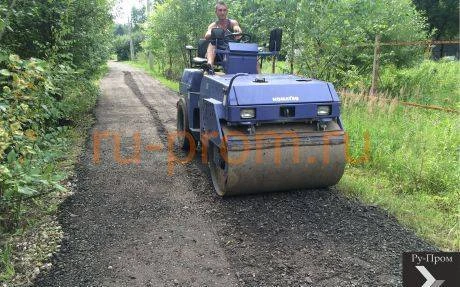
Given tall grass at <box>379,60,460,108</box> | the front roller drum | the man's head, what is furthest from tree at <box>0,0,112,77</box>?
tall grass at <box>379,60,460,108</box>

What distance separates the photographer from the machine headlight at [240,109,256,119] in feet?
14.7

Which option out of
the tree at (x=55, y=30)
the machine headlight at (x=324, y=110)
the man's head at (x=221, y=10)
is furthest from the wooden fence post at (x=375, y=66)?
the tree at (x=55, y=30)

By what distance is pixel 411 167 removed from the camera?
5.40 m

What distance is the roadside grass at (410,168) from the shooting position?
14.5 feet

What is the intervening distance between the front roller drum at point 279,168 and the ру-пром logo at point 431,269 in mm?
1504

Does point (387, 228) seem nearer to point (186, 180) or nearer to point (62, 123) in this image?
point (186, 180)

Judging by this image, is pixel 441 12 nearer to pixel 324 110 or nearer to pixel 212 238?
pixel 324 110

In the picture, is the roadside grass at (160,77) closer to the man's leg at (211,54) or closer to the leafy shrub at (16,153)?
the man's leg at (211,54)

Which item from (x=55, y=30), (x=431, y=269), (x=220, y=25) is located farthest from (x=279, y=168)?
(x=55, y=30)

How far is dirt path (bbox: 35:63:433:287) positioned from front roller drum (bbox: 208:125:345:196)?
182 mm

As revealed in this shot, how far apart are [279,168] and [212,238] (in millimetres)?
1104

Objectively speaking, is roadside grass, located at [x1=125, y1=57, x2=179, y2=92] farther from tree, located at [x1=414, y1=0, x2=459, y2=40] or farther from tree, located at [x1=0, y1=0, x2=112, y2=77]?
tree, located at [x1=414, y1=0, x2=459, y2=40]

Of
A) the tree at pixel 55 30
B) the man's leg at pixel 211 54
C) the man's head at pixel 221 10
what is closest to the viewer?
the man's leg at pixel 211 54

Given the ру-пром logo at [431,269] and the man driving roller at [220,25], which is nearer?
the ру-пром logo at [431,269]
